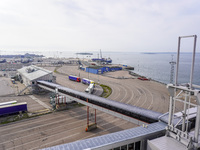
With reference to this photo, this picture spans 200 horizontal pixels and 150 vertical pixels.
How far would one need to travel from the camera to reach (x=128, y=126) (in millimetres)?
31484

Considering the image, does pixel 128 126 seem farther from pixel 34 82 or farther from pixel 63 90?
pixel 34 82

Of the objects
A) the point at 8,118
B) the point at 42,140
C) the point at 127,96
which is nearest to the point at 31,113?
the point at 8,118

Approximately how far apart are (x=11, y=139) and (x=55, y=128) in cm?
844

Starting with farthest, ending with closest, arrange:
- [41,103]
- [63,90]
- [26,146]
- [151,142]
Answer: [41,103]
[63,90]
[26,146]
[151,142]

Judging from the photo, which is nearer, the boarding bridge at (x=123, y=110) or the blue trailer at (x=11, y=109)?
the boarding bridge at (x=123, y=110)

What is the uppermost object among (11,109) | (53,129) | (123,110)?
(123,110)

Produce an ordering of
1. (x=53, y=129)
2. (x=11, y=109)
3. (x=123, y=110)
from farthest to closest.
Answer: (x=11, y=109)
(x=53, y=129)
(x=123, y=110)

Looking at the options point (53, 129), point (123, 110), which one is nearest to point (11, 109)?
point (53, 129)

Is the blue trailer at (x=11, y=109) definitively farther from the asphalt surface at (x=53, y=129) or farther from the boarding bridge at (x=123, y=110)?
the boarding bridge at (x=123, y=110)

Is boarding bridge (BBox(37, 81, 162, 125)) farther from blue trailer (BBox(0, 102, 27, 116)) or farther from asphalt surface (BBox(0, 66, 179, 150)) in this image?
blue trailer (BBox(0, 102, 27, 116))

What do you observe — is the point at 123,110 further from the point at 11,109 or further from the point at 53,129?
the point at 11,109

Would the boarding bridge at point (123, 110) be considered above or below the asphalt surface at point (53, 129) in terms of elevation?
above

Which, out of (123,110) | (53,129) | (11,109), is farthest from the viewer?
(11,109)

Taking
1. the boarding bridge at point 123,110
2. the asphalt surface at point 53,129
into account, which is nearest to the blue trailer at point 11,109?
the asphalt surface at point 53,129
